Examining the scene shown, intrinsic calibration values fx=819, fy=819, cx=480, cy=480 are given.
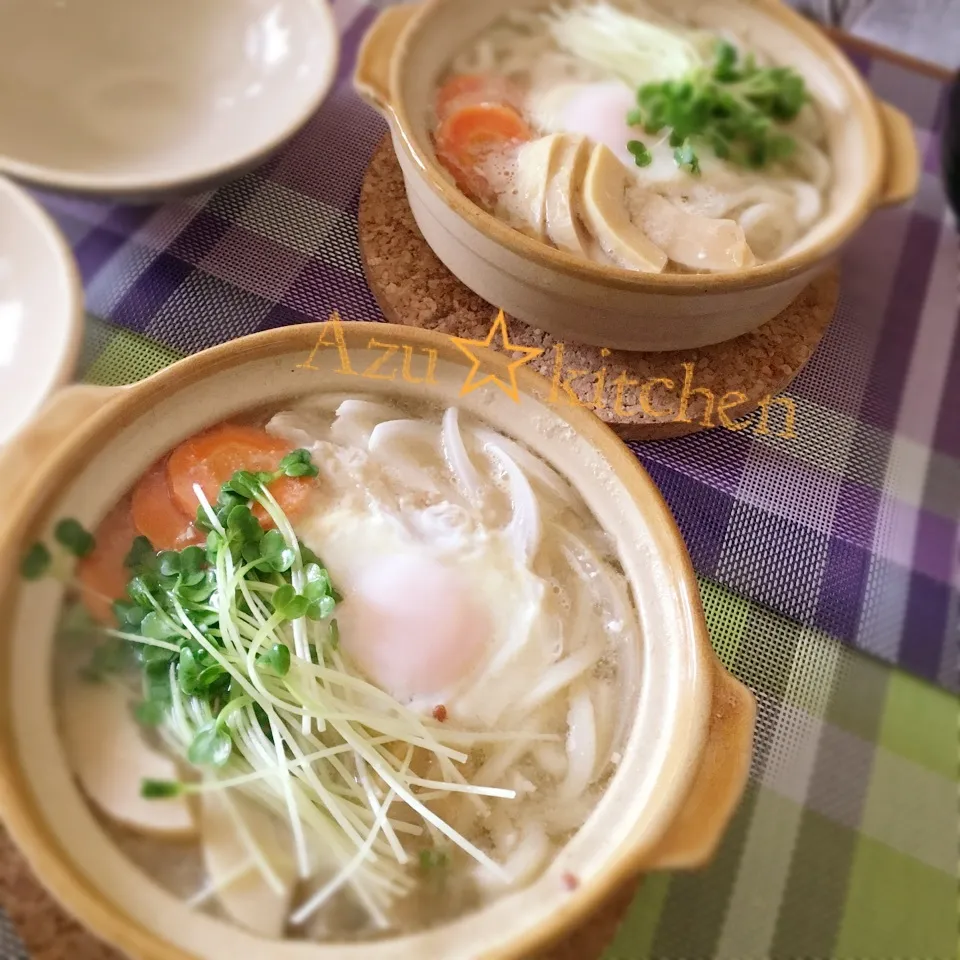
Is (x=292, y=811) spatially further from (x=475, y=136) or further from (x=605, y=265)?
(x=475, y=136)

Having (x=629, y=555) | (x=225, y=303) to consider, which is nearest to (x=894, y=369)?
(x=629, y=555)

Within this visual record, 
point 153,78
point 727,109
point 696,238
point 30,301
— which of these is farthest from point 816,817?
point 153,78

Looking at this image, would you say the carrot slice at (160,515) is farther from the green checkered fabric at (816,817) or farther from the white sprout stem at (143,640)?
the green checkered fabric at (816,817)

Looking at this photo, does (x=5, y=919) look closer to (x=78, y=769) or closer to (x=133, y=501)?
(x=78, y=769)

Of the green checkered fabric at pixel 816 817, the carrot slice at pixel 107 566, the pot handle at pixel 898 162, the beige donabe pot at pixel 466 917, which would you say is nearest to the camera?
the beige donabe pot at pixel 466 917

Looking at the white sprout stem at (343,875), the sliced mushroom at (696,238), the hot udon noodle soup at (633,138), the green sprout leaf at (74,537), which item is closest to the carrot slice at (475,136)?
the hot udon noodle soup at (633,138)

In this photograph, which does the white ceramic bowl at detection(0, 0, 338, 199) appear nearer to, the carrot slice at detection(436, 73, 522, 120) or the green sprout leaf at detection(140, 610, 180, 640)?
the carrot slice at detection(436, 73, 522, 120)

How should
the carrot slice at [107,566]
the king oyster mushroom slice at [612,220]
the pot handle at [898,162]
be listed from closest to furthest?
the carrot slice at [107,566] → the king oyster mushroom slice at [612,220] → the pot handle at [898,162]
